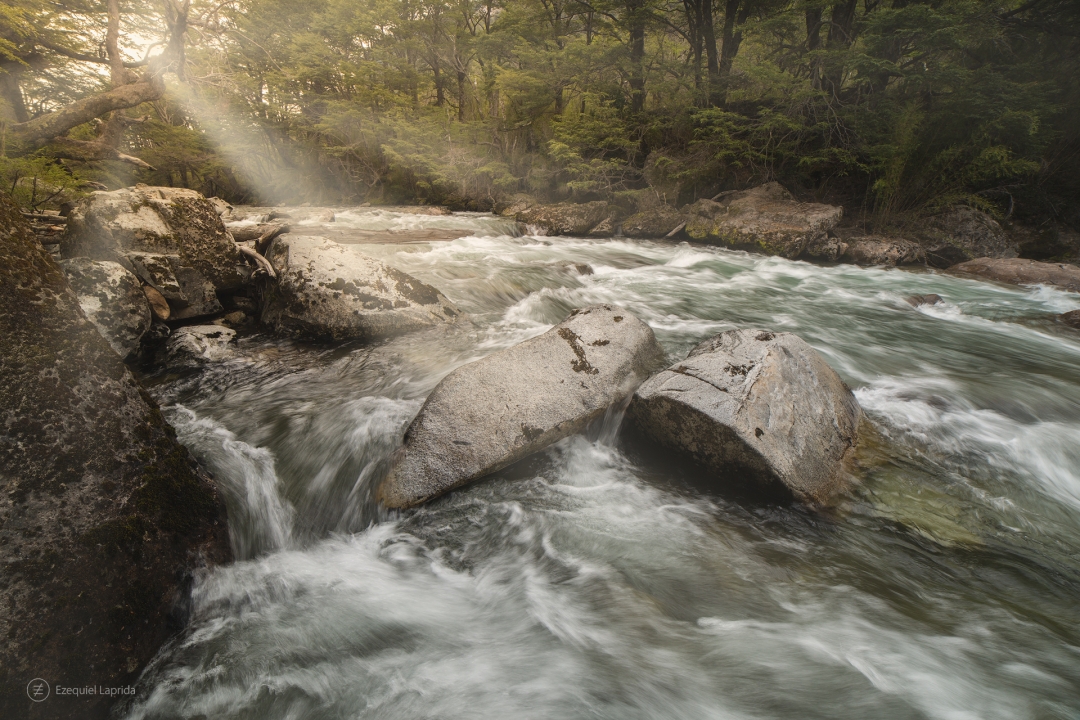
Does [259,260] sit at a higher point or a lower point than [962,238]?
higher

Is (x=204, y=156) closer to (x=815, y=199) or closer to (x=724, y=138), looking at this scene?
(x=724, y=138)

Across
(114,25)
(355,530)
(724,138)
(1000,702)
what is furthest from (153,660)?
(724,138)

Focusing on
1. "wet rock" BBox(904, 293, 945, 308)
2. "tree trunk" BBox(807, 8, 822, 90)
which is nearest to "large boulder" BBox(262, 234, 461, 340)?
"wet rock" BBox(904, 293, 945, 308)

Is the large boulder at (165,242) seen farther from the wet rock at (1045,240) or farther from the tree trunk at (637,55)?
the wet rock at (1045,240)

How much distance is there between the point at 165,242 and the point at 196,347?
4.42 feet

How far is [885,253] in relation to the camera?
33.3 feet

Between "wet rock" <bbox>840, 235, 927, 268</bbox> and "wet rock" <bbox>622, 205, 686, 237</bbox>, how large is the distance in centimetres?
409

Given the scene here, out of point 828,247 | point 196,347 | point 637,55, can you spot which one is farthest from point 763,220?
point 196,347

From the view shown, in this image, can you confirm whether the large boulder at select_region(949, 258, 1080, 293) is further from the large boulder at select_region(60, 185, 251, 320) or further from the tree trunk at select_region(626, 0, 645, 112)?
the large boulder at select_region(60, 185, 251, 320)

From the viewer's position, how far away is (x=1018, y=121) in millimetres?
9273

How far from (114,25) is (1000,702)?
1486 centimetres

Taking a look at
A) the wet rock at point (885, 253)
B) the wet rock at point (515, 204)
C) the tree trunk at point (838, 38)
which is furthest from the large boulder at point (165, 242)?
the tree trunk at point (838, 38)

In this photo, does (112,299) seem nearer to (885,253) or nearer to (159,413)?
(159,413)

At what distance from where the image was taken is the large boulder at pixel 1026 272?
324 inches
